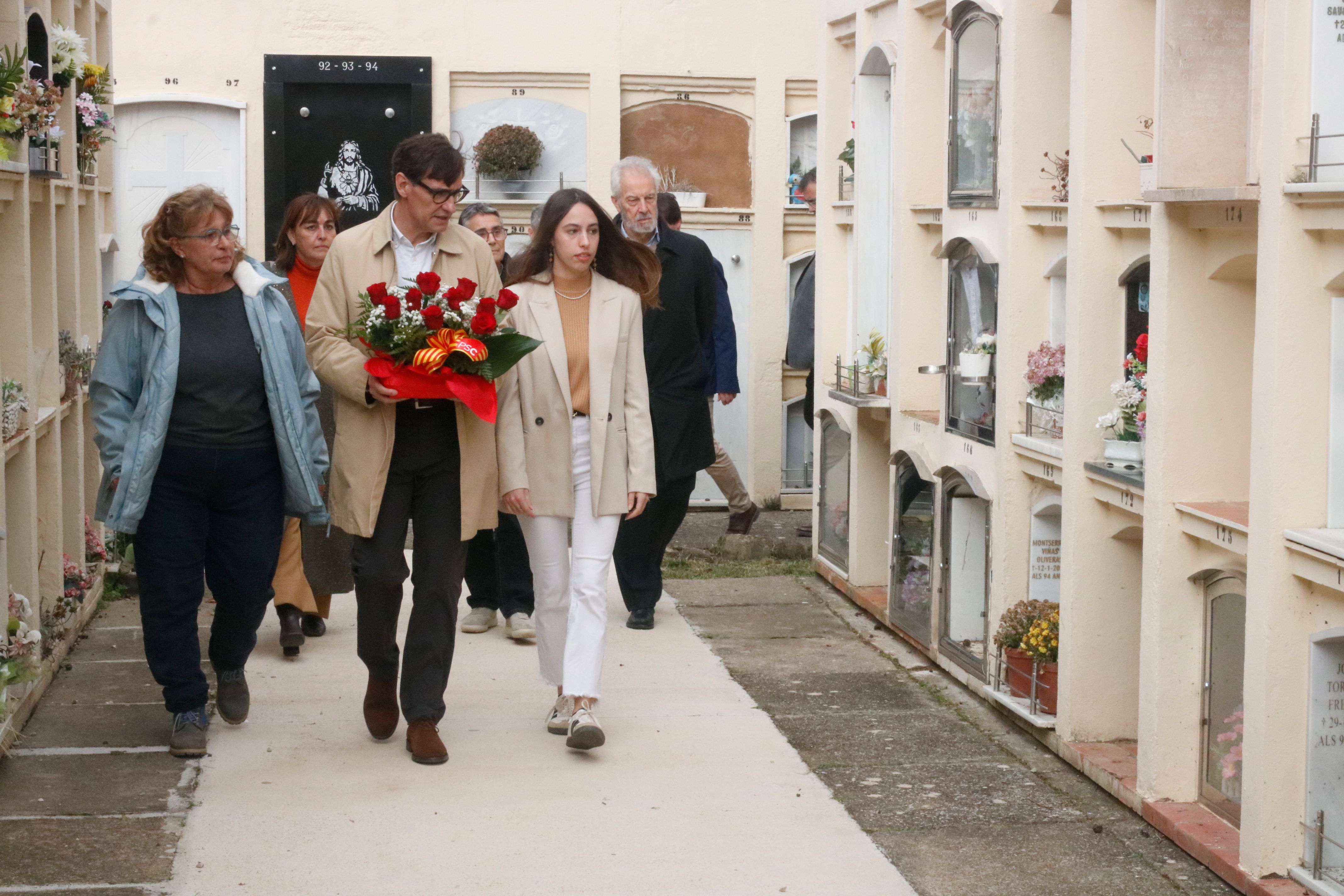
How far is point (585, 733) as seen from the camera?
19.5 feet

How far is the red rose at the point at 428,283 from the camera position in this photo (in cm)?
544

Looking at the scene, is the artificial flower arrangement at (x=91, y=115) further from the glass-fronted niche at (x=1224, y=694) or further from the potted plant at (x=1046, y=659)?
the glass-fronted niche at (x=1224, y=694)

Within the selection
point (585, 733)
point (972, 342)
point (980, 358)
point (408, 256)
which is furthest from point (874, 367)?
point (408, 256)

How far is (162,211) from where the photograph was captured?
5652 millimetres

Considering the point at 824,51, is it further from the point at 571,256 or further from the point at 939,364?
the point at 571,256

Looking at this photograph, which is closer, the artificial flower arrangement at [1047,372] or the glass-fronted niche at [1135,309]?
the glass-fronted niche at [1135,309]

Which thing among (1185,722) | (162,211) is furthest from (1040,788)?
(162,211)

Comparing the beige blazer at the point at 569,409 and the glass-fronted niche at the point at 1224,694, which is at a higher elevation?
the beige blazer at the point at 569,409

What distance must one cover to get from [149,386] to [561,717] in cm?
189

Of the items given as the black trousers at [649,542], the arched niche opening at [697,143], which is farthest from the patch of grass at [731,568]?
the arched niche opening at [697,143]

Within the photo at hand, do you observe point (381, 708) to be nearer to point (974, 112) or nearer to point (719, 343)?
point (974, 112)

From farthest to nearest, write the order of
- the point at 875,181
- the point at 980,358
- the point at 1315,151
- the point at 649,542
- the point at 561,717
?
the point at 875,181
the point at 649,542
the point at 980,358
the point at 561,717
the point at 1315,151

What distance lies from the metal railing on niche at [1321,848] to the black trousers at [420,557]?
9.09 ft

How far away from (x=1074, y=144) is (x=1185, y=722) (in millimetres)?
2017
